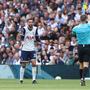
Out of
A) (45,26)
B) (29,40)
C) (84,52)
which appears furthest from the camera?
(45,26)

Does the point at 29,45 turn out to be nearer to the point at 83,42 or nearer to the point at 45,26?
the point at 83,42

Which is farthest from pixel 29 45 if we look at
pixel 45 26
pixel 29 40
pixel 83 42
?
pixel 45 26

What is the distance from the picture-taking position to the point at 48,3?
91.4 feet

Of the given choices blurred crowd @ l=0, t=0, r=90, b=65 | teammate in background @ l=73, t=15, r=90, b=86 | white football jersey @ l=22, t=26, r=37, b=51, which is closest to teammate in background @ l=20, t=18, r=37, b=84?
white football jersey @ l=22, t=26, r=37, b=51

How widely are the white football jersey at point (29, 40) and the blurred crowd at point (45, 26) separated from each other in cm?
345

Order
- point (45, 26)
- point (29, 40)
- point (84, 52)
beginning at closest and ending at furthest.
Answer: point (84, 52)
point (29, 40)
point (45, 26)

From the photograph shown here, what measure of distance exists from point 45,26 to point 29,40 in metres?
6.99

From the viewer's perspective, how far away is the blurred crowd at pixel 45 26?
77.4ft

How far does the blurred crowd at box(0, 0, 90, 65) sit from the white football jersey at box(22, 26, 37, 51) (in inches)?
136

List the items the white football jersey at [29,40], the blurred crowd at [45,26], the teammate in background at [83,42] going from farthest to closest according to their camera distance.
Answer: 1. the blurred crowd at [45,26]
2. the white football jersey at [29,40]
3. the teammate in background at [83,42]

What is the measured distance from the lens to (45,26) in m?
25.9

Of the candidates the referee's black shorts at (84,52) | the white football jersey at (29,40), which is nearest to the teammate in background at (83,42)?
the referee's black shorts at (84,52)

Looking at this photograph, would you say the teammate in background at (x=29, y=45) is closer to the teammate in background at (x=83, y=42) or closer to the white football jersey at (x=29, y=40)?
the white football jersey at (x=29, y=40)

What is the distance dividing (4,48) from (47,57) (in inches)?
103
